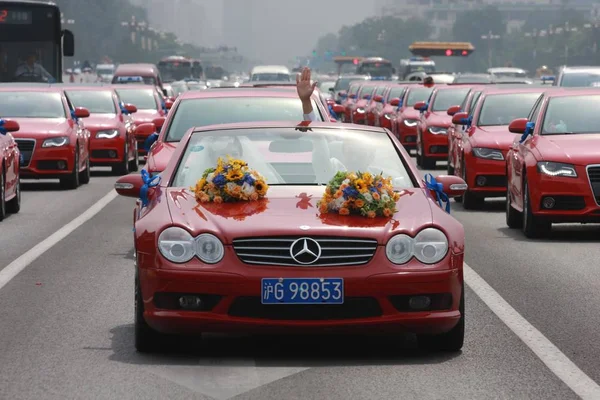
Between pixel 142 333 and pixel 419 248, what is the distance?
147 cm

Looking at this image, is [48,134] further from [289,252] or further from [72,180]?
[289,252]

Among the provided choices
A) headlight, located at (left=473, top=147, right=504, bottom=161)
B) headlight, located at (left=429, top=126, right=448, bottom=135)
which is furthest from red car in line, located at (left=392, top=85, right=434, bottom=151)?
headlight, located at (left=473, top=147, right=504, bottom=161)

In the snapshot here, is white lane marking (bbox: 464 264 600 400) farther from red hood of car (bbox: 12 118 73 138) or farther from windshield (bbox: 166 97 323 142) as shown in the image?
red hood of car (bbox: 12 118 73 138)

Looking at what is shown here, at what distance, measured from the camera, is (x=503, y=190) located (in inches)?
789

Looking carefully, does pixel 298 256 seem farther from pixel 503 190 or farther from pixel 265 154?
pixel 503 190

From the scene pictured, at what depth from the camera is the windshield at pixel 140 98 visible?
3375 cm

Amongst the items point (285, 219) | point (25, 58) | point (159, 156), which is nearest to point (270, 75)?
point (25, 58)

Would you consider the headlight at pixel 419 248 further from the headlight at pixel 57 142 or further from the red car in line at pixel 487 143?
the headlight at pixel 57 142

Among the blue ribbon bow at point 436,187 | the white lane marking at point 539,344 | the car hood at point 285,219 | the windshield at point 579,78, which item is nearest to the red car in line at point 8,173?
the white lane marking at point 539,344

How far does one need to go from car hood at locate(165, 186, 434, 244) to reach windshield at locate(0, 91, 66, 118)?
16.1 metres

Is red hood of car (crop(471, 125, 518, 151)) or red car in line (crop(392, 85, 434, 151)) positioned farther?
red car in line (crop(392, 85, 434, 151))

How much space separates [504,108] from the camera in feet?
72.9

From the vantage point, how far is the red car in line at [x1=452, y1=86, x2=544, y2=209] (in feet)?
66.0

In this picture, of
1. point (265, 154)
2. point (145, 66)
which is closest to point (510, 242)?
point (265, 154)
